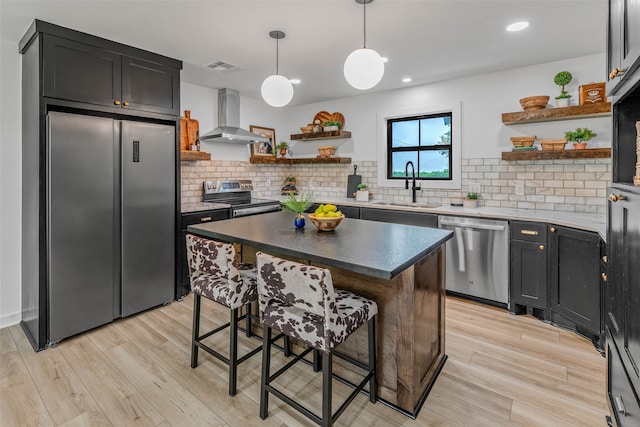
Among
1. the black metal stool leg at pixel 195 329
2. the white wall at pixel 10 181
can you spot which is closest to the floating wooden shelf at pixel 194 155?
the white wall at pixel 10 181

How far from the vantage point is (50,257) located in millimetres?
2596

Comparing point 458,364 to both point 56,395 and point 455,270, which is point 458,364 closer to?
point 455,270

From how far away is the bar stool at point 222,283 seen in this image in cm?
201

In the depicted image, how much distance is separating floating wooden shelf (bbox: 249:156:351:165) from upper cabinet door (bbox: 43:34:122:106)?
2378 millimetres

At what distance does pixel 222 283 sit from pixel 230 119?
311 centimetres

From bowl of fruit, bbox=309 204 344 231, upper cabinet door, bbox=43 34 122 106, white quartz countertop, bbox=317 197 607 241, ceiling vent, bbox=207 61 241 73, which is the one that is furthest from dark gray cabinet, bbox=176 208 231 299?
white quartz countertop, bbox=317 197 607 241

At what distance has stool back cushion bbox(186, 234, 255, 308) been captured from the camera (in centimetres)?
201

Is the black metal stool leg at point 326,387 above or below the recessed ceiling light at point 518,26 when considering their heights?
below

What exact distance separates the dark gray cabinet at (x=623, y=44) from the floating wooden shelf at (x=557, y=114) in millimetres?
1847

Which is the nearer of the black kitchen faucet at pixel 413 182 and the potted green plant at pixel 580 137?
the potted green plant at pixel 580 137

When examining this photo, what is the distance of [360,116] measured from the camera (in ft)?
16.2

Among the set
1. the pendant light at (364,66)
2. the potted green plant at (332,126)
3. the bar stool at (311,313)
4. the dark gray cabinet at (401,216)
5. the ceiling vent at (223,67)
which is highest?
the ceiling vent at (223,67)

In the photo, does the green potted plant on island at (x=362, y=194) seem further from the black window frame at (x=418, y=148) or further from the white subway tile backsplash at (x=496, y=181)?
the black window frame at (x=418, y=148)

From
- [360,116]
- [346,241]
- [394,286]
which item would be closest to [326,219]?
[346,241]
